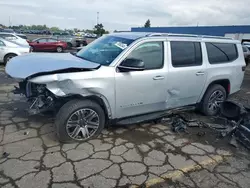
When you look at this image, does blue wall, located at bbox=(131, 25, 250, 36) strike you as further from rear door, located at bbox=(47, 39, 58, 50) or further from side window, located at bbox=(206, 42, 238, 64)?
side window, located at bbox=(206, 42, 238, 64)

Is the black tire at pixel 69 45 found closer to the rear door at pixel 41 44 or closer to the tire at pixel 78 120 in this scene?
the rear door at pixel 41 44

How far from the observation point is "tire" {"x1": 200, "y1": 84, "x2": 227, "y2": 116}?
15.9 ft

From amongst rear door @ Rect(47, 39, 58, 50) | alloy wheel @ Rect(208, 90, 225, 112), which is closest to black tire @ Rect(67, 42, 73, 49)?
rear door @ Rect(47, 39, 58, 50)

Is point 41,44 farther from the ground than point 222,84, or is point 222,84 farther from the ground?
point 41,44

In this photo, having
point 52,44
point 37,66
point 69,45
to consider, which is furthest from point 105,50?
point 69,45

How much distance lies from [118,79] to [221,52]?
2.75m

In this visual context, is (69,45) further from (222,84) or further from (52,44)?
(222,84)

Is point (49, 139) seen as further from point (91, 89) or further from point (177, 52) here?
point (177, 52)

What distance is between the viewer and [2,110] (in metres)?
4.62

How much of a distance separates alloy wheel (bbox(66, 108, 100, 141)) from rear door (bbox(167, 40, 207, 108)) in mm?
1499

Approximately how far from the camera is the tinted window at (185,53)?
13.2ft

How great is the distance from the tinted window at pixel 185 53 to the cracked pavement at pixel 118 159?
4.39 ft

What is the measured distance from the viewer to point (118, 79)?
11.3 feet

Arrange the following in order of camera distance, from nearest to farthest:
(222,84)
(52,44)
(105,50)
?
(105,50), (222,84), (52,44)
